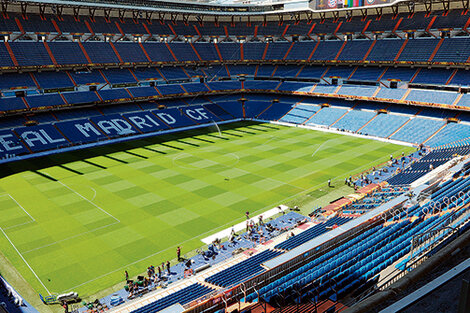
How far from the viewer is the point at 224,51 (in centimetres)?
9288

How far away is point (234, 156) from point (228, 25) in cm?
5493

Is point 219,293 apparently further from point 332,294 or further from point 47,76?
point 47,76

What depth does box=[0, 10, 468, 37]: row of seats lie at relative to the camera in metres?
69.4

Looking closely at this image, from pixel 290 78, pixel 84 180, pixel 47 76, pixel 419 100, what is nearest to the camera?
pixel 84 180

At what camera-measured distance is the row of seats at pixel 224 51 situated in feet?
218

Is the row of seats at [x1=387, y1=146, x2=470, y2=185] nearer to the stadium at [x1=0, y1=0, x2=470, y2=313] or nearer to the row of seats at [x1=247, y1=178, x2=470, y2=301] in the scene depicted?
the stadium at [x1=0, y1=0, x2=470, y2=313]

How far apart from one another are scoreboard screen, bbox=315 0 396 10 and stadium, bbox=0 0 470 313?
31cm

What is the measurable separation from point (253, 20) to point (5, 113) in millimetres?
63465

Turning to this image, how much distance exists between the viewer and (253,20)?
315 ft

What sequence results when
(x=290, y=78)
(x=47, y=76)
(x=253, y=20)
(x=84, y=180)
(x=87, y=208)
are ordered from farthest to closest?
(x=253, y=20) < (x=290, y=78) < (x=47, y=76) < (x=84, y=180) < (x=87, y=208)

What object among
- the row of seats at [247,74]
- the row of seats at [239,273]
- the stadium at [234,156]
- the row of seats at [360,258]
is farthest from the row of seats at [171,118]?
the row of seats at [239,273]

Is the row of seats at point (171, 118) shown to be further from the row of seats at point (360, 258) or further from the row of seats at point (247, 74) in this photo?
the row of seats at point (360, 258)

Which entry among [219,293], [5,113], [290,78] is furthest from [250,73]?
[219,293]

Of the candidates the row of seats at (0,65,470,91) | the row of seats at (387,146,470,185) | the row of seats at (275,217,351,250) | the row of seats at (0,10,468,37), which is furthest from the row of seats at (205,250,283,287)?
the row of seats at (0,10,468,37)
